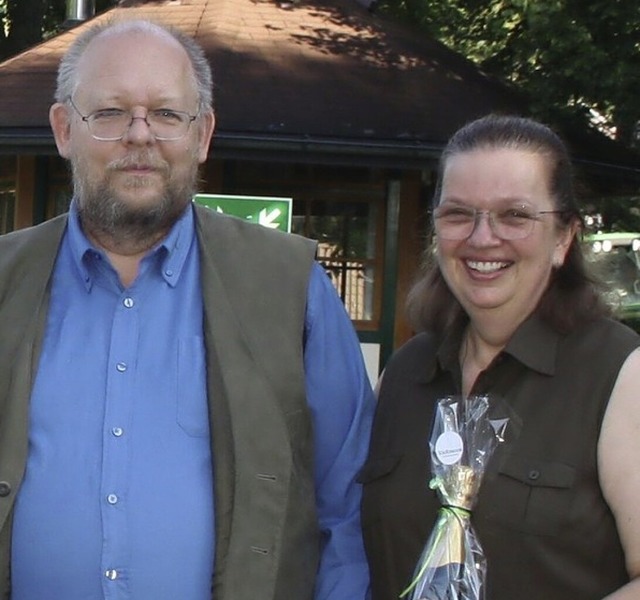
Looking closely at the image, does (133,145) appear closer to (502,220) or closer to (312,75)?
(502,220)

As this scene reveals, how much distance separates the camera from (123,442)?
8.32 feet

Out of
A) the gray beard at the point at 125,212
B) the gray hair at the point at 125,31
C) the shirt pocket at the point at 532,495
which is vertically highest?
the gray hair at the point at 125,31

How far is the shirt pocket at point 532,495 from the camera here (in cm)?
236

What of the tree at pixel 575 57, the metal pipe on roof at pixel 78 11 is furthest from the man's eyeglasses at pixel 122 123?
the metal pipe on roof at pixel 78 11

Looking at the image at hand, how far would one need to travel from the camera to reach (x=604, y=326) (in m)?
2.53

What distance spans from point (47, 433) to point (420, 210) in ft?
21.6


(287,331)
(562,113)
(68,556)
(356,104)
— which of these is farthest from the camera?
(562,113)

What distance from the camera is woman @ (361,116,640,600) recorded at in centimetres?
235

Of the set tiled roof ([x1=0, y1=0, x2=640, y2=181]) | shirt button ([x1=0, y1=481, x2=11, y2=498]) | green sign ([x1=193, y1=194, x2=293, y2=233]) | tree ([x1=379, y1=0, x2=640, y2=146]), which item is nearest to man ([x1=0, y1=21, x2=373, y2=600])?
shirt button ([x1=0, y1=481, x2=11, y2=498])

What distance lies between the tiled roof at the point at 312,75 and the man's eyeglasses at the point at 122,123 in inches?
→ 200

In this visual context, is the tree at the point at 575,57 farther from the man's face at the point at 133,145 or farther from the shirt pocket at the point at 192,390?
the shirt pocket at the point at 192,390

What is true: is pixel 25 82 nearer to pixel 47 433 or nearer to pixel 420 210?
pixel 420 210

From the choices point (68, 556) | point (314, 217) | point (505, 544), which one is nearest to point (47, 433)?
point (68, 556)

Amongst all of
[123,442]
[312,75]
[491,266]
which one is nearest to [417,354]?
[491,266]
